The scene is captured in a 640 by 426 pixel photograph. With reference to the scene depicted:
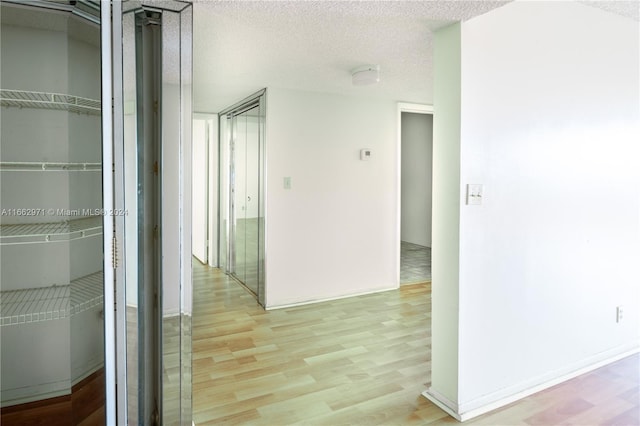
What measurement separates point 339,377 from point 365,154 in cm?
250

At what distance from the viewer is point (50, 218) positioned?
1.77m

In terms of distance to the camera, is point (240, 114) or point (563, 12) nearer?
point (563, 12)

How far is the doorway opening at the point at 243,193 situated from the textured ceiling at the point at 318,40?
0.54 m

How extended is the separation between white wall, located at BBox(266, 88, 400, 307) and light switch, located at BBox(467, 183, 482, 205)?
2.14 m

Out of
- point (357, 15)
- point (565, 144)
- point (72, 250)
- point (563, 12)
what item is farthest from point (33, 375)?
point (563, 12)

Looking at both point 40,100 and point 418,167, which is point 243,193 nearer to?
point 40,100

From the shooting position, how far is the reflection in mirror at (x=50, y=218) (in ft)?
5.09

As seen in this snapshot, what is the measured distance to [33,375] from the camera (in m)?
1.91

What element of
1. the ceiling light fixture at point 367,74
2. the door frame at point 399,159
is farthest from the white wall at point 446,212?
the door frame at point 399,159

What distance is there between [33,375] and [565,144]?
10.8ft

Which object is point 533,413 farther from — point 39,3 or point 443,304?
point 39,3

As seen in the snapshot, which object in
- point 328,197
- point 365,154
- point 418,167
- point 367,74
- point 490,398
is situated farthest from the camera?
point 418,167

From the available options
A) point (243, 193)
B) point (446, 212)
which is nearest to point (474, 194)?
point (446, 212)

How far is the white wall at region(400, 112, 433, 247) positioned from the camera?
711 centimetres
